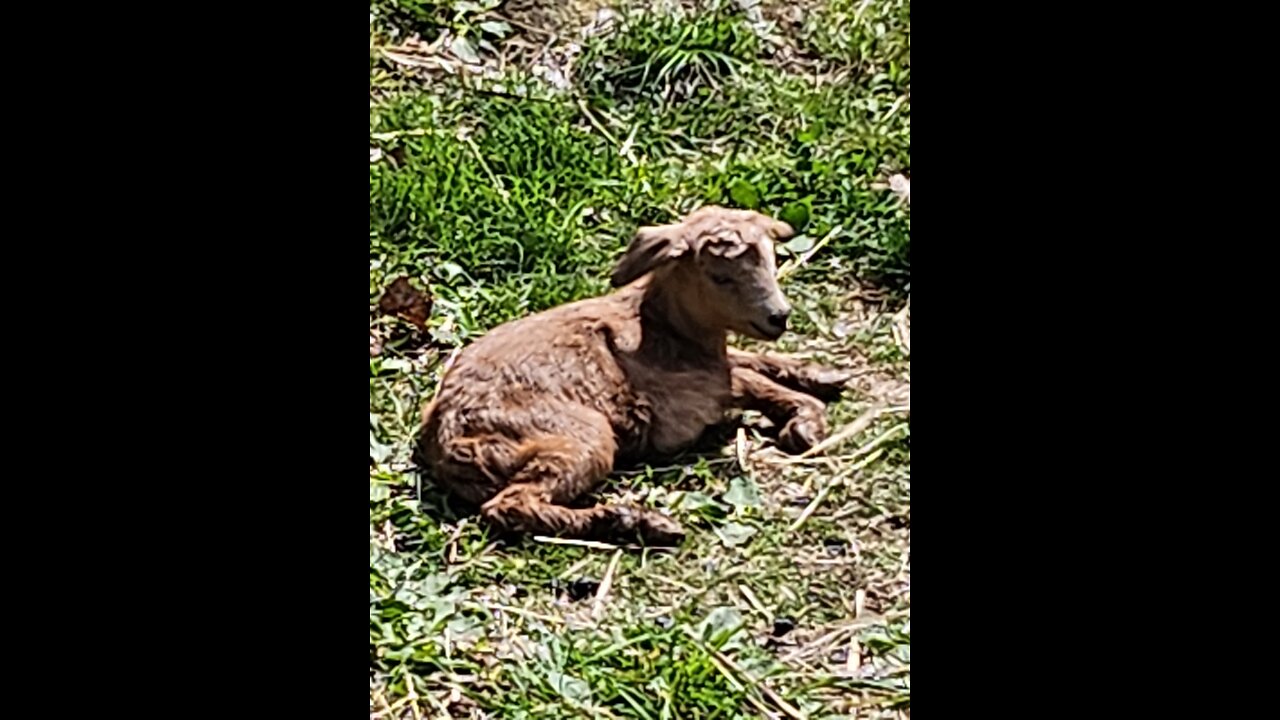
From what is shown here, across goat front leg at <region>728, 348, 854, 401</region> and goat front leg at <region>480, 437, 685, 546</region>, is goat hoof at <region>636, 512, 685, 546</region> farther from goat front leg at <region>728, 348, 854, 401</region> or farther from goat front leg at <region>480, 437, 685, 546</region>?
goat front leg at <region>728, 348, 854, 401</region>

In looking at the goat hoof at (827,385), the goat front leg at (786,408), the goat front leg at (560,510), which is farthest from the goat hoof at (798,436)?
the goat front leg at (560,510)

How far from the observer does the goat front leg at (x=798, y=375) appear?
4.73 metres

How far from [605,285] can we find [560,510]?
806 millimetres

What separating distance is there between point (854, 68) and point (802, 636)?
1.96 m

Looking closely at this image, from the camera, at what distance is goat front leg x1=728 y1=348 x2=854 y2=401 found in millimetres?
4730

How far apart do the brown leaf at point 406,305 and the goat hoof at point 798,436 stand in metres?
0.88

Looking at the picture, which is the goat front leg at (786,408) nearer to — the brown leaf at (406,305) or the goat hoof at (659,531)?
the goat hoof at (659,531)

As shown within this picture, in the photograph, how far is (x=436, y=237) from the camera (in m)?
5.07

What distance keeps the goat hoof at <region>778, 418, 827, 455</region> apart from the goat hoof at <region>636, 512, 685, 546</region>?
40 cm

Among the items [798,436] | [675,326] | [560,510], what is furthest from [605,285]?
[560,510]

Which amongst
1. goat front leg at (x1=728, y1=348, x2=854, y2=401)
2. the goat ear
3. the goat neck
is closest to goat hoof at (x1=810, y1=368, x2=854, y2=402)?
goat front leg at (x1=728, y1=348, x2=854, y2=401)

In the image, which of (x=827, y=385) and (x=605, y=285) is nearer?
(x=827, y=385)

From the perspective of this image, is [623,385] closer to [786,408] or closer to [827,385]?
[786,408]

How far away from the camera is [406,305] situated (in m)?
4.88
